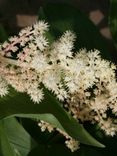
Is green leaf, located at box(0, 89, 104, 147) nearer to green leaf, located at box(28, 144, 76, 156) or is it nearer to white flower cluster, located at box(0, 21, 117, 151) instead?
white flower cluster, located at box(0, 21, 117, 151)

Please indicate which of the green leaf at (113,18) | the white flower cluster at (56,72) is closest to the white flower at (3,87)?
the white flower cluster at (56,72)

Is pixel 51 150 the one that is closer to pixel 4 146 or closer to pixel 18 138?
pixel 18 138

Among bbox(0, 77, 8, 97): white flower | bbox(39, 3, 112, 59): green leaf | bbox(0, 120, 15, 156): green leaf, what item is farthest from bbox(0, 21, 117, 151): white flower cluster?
bbox(39, 3, 112, 59): green leaf

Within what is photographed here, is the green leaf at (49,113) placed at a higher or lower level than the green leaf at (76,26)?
lower

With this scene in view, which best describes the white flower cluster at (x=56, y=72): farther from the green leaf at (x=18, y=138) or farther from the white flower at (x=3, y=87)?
the green leaf at (x=18, y=138)

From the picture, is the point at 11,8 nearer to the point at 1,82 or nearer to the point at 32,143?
the point at 32,143
